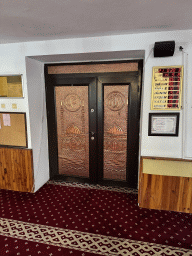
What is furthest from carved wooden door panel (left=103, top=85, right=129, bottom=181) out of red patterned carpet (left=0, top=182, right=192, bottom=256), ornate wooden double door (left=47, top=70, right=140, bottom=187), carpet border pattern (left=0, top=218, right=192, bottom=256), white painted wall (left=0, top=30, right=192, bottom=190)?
carpet border pattern (left=0, top=218, right=192, bottom=256)

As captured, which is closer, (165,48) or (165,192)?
(165,48)

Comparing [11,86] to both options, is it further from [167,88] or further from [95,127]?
[167,88]

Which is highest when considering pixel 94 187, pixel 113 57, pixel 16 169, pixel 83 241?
pixel 113 57

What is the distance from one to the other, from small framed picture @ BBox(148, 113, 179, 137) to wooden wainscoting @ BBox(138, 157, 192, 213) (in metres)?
0.40

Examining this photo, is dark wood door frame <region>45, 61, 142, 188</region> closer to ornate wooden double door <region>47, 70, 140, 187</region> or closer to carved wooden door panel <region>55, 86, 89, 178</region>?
ornate wooden double door <region>47, 70, 140, 187</region>

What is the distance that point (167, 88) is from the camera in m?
2.60

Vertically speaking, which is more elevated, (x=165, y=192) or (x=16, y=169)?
(x=16, y=169)

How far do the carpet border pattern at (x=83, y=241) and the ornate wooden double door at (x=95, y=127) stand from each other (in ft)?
4.37

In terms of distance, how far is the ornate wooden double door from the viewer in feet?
10.8

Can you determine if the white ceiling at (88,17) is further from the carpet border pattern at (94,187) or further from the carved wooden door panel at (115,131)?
the carpet border pattern at (94,187)

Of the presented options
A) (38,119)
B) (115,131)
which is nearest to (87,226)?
(115,131)

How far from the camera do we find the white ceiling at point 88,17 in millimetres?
1693

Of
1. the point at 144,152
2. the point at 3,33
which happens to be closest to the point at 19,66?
the point at 3,33

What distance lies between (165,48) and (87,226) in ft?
8.57
